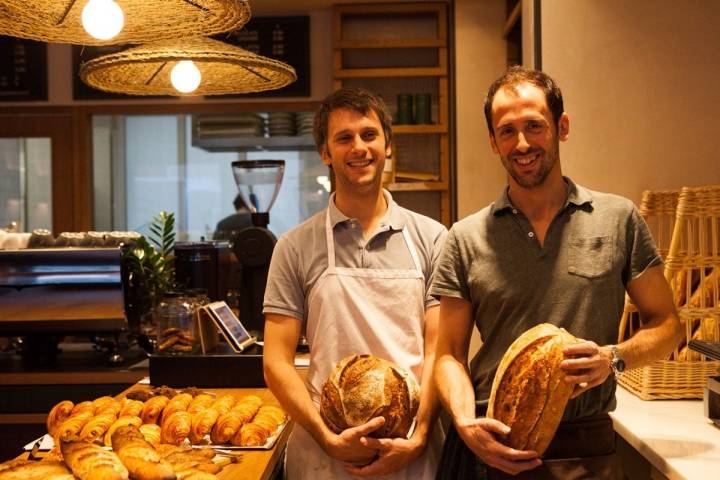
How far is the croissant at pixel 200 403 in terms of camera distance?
6.66 feet

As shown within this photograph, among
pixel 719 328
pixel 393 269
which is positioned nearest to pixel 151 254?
pixel 393 269

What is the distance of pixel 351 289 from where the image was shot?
190 centimetres

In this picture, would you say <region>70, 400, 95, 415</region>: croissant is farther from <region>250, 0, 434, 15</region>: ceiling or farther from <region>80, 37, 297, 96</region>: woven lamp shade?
<region>250, 0, 434, 15</region>: ceiling

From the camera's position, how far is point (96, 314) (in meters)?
3.20

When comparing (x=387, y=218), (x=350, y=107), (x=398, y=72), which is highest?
(x=398, y=72)

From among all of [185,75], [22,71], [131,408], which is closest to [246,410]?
[131,408]

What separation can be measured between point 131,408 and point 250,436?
365 mm

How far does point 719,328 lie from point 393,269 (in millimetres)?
975

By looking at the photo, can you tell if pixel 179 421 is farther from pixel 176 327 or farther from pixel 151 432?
pixel 176 327

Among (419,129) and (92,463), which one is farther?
(419,129)

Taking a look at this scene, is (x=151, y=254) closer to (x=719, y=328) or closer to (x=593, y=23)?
(x=593, y=23)

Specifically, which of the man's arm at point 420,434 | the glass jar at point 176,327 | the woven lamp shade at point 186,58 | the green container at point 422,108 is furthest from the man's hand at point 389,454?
the green container at point 422,108

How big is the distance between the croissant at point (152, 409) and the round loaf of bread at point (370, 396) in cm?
53

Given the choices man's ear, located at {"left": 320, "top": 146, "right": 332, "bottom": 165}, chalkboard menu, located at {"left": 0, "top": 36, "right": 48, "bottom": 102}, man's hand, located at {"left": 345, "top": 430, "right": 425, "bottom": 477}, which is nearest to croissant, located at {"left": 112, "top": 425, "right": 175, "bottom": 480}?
man's hand, located at {"left": 345, "top": 430, "right": 425, "bottom": 477}
